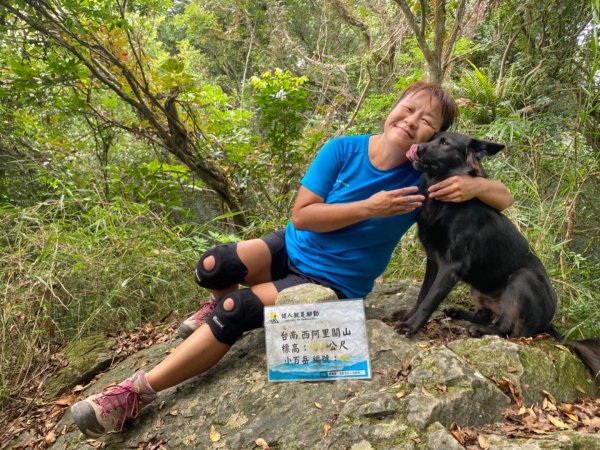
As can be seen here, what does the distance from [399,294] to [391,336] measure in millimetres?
760

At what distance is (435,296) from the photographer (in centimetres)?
218

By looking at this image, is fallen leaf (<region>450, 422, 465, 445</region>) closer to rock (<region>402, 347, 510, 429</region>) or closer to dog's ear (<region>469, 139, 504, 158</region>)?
rock (<region>402, 347, 510, 429</region>)

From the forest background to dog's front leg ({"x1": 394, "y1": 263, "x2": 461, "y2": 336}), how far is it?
875 mm

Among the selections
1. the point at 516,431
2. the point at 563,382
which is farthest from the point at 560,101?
Result: the point at 516,431

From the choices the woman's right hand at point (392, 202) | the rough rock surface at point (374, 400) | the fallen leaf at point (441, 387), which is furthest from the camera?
the woman's right hand at point (392, 202)

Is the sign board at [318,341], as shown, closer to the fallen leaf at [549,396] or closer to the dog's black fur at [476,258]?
the dog's black fur at [476,258]

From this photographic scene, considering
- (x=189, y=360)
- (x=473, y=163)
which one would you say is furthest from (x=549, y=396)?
(x=189, y=360)

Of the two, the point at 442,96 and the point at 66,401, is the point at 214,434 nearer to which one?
the point at 66,401

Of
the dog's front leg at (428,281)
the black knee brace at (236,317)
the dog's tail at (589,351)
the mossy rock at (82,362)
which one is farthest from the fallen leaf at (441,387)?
the mossy rock at (82,362)

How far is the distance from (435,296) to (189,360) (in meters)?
1.20

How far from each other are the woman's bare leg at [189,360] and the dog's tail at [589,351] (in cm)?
175

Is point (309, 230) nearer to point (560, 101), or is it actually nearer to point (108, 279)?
point (108, 279)

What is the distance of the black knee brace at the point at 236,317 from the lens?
210 cm

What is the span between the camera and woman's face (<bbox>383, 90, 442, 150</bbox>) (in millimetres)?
2209
